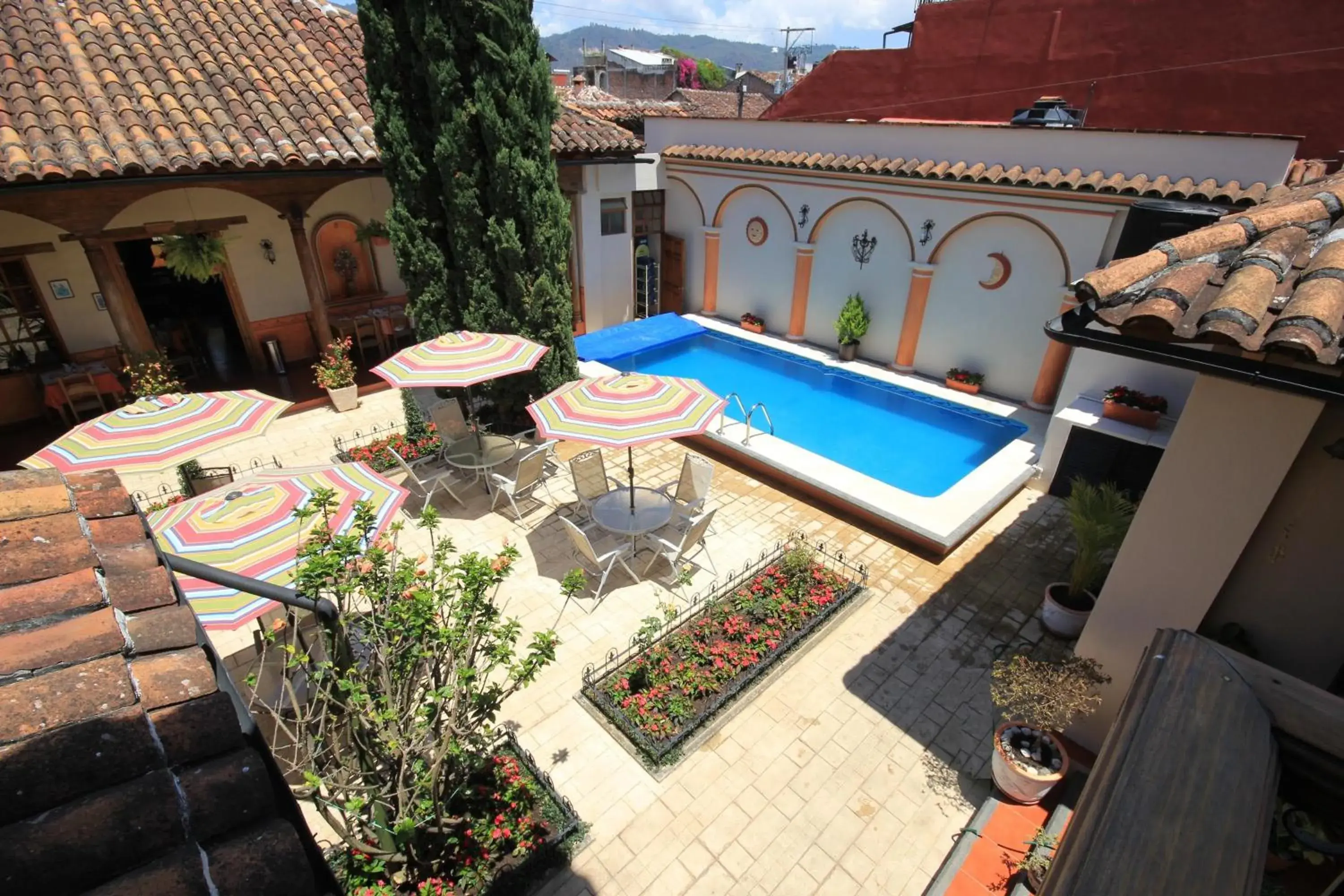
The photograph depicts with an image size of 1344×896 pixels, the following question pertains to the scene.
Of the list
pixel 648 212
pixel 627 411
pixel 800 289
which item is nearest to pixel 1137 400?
pixel 627 411

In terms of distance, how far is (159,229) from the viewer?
36.7ft

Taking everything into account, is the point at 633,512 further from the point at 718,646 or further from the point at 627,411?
the point at 718,646


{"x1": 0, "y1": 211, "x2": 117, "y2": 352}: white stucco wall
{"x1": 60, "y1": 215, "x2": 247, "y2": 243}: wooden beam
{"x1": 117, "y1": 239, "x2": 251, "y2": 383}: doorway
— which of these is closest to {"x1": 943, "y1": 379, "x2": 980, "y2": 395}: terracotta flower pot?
{"x1": 60, "y1": 215, "x2": 247, "y2": 243}: wooden beam

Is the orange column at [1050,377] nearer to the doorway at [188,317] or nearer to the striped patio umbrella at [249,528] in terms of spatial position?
the striped patio umbrella at [249,528]

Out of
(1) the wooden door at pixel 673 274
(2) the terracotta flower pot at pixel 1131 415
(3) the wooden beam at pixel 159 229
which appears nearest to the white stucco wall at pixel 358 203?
(3) the wooden beam at pixel 159 229

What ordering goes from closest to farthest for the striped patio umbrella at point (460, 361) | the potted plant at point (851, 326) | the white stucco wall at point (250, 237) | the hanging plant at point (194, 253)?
the striped patio umbrella at point (460, 361) < the hanging plant at point (194, 253) < the white stucco wall at point (250, 237) < the potted plant at point (851, 326)

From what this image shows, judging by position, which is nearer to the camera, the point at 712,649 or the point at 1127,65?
the point at 712,649

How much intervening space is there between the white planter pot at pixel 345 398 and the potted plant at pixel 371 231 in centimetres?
363

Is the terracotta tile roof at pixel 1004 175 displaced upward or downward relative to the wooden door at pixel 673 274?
upward

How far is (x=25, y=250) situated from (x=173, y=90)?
3.84 meters

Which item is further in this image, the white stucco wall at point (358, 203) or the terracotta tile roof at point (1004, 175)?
the white stucco wall at point (358, 203)

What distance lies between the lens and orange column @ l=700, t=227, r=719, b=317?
57.5 ft

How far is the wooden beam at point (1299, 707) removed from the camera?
5.05 ft

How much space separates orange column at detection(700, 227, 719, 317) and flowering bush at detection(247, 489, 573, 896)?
1474 centimetres
